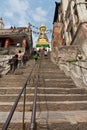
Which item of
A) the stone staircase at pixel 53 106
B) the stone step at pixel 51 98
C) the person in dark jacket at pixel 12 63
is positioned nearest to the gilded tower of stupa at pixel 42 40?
the person in dark jacket at pixel 12 63

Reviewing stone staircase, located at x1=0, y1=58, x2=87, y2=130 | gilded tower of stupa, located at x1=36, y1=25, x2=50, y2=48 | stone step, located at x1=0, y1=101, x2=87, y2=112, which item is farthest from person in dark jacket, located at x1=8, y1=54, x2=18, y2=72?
gilded tower of stupa, located at x1=36, y1=25, x2=50, y2=48

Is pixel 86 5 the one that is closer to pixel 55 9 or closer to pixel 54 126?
pixel 55 9

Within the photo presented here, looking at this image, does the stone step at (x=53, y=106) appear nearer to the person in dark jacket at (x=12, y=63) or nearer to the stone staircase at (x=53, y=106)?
the stone staircase at (x=53, y=106)

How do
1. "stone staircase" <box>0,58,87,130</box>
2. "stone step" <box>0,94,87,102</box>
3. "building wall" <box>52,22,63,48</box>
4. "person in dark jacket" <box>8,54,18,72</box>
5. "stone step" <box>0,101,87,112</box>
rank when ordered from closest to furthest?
"stone staircase" <box>0,58,87,130</box>
"stone step" <box>0,101,87,112</box>
"stone step" <box>0,94,87,102</box>
"person in dark jacket" <box>8,54,18,72</box>
"building wall" <box>52,22,63,48</box>

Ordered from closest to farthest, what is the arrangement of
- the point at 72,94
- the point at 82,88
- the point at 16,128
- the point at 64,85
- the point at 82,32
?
1. the point at 16,128
2. the point at 72,94
3. the point at 82,88
4. the point at 64,85
5. the point at 82,32

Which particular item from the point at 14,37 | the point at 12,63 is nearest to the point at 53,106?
the point at 12,63

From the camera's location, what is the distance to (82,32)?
63.6 feet

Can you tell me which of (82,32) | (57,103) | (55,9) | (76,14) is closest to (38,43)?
(55,9)

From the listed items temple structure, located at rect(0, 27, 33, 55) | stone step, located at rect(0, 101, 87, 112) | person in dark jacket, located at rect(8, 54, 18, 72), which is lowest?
stone step, located at rect(0, 101, 87, 112)

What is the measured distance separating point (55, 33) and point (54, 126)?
30.7 m

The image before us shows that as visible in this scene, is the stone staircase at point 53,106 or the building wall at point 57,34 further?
the building wall at point 57,34

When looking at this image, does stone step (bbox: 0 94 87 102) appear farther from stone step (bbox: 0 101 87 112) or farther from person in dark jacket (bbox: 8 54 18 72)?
person in dark jacket (bbox: 8 54 18 72)

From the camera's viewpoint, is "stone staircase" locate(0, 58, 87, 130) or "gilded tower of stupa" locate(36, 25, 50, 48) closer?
"stone staircase" locate(0, 58, 87, 130)

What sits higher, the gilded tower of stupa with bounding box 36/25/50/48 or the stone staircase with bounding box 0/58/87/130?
the gilded tower of stupa with bounding box 36/25/50/48
